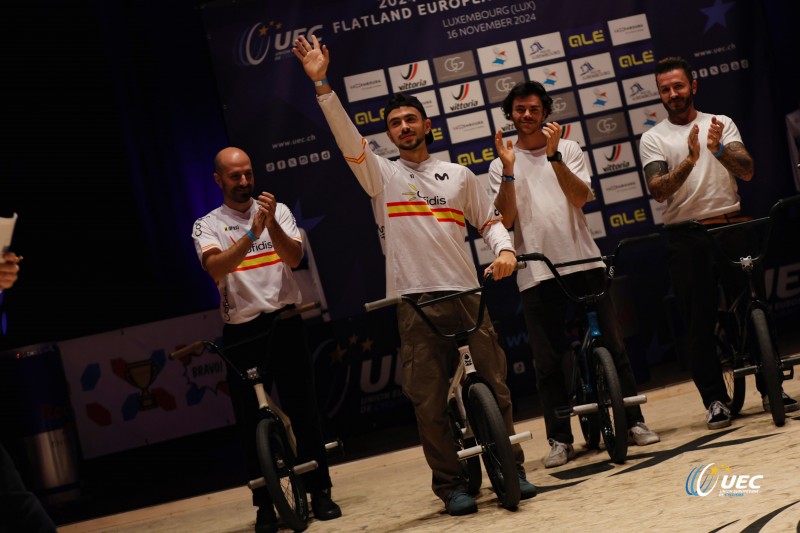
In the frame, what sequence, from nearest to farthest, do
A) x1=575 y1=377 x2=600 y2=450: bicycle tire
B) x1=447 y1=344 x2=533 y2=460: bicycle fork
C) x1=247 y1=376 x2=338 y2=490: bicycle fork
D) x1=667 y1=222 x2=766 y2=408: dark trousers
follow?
x1=447 y1=344 x2=533 y2=460: bicycle fork < x1=247 y1=376 x2=338 y2=490: bicycle fork < x1=575 y1=377 x2=600 y2=450: bicycle tire < x1=667 y1=222 x2=766 y2=408: dark trousers

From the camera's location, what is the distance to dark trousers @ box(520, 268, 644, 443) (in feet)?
15.2

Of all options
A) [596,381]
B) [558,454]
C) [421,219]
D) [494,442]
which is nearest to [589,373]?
[596,381]

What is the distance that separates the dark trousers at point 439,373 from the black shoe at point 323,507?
661 mm

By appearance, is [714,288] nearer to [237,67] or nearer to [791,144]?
[791,144]

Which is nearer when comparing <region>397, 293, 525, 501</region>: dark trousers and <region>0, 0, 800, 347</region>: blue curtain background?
<region>397, 293, 525, 501</region>: dark trousers

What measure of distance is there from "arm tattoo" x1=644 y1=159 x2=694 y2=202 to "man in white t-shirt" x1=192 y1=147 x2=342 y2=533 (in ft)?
5.79

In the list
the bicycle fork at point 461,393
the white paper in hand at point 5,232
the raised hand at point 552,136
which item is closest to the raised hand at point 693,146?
the raised hand at point 552,136

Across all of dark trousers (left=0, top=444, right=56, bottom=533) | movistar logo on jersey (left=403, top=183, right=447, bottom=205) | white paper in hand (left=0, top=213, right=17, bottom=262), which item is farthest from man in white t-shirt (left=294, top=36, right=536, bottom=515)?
dark trousers (left=0, top=444, right=56, bottom=533)

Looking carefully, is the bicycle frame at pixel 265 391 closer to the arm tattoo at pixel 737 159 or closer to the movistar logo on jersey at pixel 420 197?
the movistar logo on jersey at pixel 420 197

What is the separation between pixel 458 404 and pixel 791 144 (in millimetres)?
4097

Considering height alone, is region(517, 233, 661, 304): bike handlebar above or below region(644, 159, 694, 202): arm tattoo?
below

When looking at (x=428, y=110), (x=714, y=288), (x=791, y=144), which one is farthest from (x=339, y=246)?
(x=791, y=144)

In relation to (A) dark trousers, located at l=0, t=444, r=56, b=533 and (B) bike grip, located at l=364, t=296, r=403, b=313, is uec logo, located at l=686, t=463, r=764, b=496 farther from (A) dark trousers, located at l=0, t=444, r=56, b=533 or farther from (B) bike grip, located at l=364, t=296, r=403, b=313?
(A) dark trousers, located at l=0, t=444, r=56, b=533

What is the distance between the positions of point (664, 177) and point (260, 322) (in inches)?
81.7
